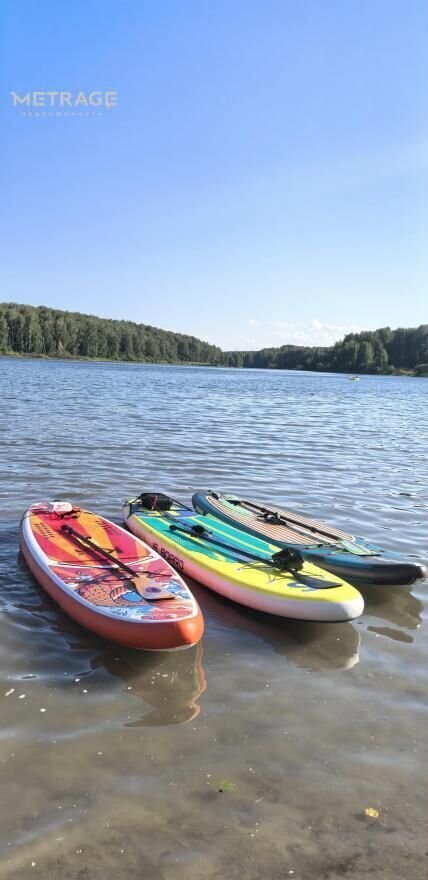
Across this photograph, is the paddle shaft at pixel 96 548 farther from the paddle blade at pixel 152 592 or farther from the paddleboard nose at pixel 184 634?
the paddleboard nose at pixel 184 634

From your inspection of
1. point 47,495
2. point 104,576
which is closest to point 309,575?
point 104,576

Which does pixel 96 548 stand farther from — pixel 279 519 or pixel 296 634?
pixel 279 519

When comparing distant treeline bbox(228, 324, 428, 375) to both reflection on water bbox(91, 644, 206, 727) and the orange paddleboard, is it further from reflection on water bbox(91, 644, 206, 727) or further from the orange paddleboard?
reflection on water bbox(91, 644, 206, 727)

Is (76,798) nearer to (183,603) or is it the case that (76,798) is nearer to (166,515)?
(183,603)

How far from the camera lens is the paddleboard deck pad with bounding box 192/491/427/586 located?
618 cm

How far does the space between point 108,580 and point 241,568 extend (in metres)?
1.36

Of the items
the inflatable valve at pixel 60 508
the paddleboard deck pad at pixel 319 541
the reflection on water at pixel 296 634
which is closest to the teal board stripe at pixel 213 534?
the paddleboard deck pad at pixel 319 541

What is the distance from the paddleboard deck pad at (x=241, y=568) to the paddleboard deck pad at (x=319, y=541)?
30 centimetres

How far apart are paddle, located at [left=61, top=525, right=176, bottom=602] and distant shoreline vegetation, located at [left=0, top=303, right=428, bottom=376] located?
102 meters

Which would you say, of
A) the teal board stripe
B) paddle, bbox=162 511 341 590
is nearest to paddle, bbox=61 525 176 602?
the teal board stripe

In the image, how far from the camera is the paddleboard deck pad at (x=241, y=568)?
17.5 ft

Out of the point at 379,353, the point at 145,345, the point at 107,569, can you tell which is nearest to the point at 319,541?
the point at 107,569

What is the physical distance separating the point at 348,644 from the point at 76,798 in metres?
2.80

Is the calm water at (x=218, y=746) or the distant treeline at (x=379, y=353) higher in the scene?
the distant treeline at (x=379, y=353)
